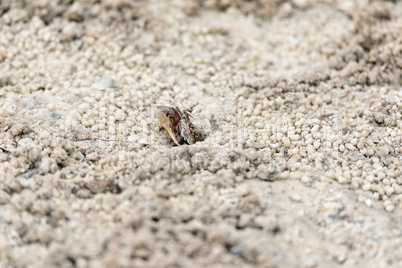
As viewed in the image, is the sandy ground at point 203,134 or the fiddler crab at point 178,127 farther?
the fiddler crab at point 178,127

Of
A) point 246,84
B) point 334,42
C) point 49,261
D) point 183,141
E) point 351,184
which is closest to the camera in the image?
point 49,261

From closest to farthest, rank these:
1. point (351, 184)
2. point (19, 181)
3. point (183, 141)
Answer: point (19, 181) < point (351, 184) < point (183, 141)

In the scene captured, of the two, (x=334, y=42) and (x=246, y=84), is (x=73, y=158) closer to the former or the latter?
(x=246, y=84)

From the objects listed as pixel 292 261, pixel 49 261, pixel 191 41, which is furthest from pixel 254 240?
pixel 191 41

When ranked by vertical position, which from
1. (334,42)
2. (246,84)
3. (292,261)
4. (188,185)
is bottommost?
(292,261)

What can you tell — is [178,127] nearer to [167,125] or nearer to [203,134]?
[167,125]
